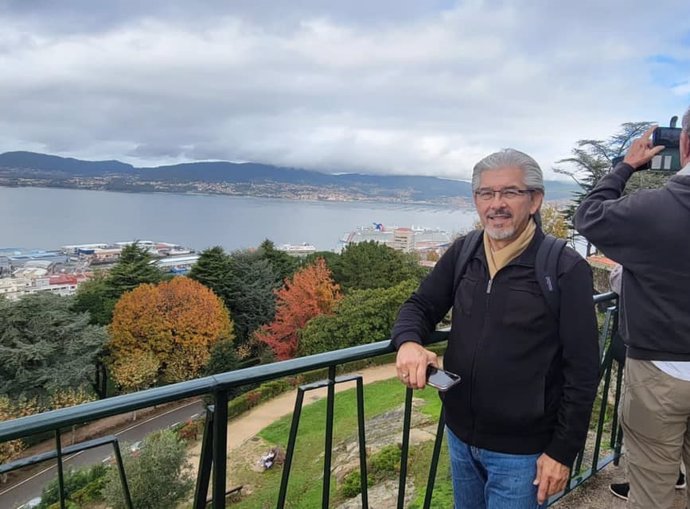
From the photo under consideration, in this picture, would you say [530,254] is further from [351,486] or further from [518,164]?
[351,486]

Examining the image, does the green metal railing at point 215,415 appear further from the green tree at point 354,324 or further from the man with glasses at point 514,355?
the green tree at point 354,324

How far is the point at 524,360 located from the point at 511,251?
0.32 metres

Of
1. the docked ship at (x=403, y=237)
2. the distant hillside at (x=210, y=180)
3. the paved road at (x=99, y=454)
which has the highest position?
the distant hillside at (x=210, y=180)

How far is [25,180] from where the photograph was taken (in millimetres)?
129250

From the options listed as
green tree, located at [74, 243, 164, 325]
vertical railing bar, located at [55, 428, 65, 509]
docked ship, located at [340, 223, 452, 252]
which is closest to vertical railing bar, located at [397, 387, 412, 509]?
vertical railing bar, located at [55, 428, 65, 509]

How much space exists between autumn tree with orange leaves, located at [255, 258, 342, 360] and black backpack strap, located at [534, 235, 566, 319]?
68.6 ft

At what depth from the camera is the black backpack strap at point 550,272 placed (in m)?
1.28

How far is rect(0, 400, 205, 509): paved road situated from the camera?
11764mm

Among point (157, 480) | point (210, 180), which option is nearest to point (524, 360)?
point (157, 480)

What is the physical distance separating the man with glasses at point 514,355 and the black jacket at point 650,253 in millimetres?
278

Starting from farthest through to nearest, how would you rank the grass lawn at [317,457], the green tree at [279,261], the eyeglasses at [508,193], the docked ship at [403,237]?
the docked ship at [403,237] → the green tree at [279,261] → the grass lawn at [317,457] → the eyeglasses at [508,193]

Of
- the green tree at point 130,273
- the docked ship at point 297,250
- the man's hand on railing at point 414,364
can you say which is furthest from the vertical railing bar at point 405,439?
the docked ship at point 297,250

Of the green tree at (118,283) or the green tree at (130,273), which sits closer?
the green tree at (118,283)

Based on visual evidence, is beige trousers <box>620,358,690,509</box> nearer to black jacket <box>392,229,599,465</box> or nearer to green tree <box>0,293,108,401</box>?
black jacket <box>392,229,599,465</box>
